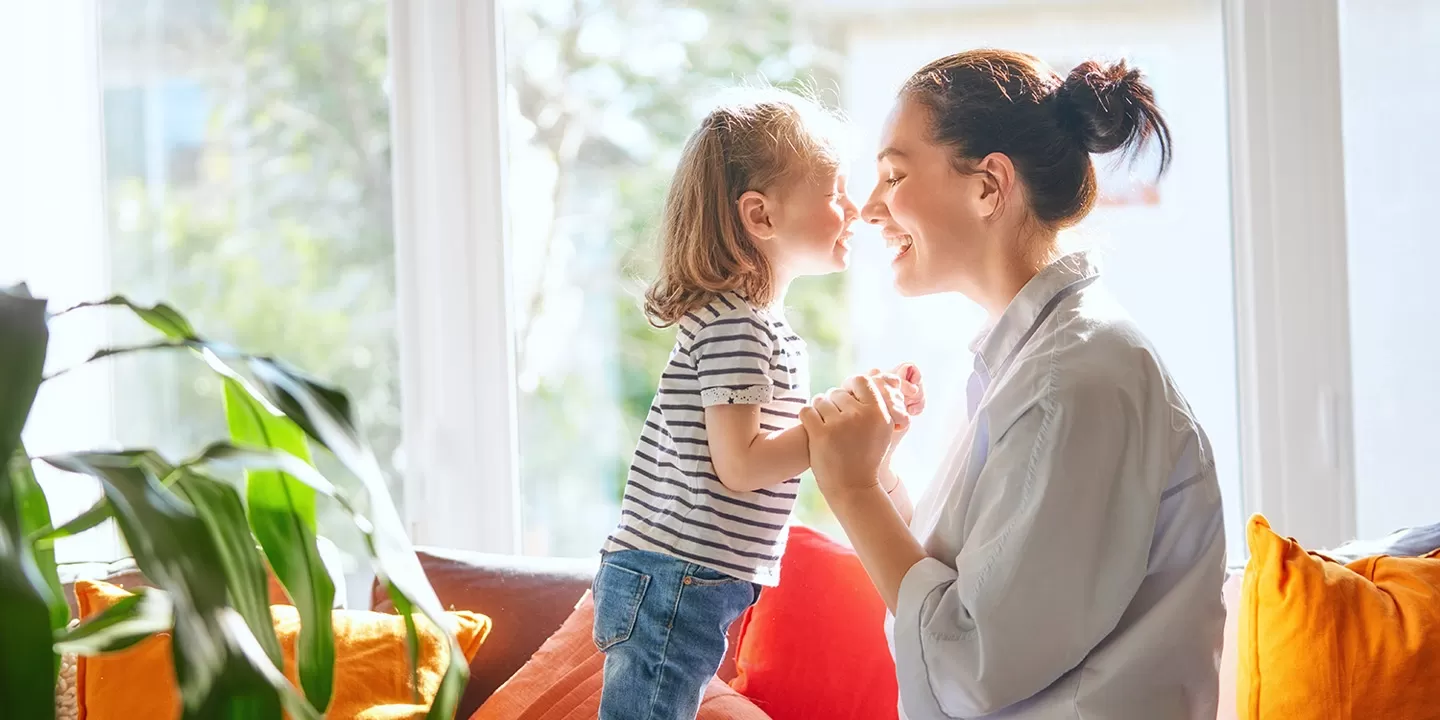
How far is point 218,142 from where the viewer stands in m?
2.75

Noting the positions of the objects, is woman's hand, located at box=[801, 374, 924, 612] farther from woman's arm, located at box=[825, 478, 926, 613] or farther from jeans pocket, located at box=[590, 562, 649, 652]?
jeans pocket, located at box=[590, 562, 649, 652]

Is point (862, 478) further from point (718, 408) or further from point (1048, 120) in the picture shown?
point (1048, 120)

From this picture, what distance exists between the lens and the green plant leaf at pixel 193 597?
667mm

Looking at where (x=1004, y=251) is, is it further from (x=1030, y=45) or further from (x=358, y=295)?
(x=358, y=295)

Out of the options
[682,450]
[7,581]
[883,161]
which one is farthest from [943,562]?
[7,581]

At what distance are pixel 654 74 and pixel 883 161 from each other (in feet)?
3.72

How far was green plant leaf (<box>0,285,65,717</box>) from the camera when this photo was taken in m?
0.63

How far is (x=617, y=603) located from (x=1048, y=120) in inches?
30.9

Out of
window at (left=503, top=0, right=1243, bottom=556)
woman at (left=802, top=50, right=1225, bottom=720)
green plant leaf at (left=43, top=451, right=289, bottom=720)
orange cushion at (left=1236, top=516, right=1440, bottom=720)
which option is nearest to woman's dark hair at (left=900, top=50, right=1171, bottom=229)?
woman at (left=802, top=50, right=1225, bottom=720)

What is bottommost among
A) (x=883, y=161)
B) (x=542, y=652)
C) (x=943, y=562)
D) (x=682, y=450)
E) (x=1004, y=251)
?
(x=542, y=652)

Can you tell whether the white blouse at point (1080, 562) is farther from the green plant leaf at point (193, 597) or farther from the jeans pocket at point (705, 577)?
the green plant leaf at point (193, 597)

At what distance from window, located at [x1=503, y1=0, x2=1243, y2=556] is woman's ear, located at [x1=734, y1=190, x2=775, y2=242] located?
0.76 metres

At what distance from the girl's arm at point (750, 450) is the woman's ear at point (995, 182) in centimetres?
35

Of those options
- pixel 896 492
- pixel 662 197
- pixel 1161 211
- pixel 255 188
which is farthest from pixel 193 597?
pixel 255 188
